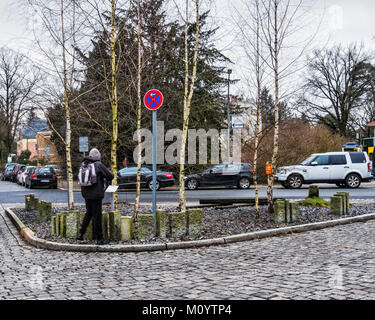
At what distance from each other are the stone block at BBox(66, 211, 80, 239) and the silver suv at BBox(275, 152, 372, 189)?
17.9 m

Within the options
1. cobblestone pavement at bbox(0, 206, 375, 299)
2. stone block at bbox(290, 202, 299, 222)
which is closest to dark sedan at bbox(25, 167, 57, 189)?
cobblestone pavement at bbox(0, 206, 375, 299)

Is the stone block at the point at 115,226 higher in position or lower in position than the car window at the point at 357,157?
lower

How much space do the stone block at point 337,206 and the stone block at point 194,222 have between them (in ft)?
15.1

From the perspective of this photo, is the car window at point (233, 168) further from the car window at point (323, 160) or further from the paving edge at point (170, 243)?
the paving edge at point (170, 243)

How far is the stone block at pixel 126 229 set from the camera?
27.7 feet

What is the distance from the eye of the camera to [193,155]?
28844 millimetres

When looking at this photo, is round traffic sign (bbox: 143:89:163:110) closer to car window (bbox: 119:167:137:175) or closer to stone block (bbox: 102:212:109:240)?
stone block (bbox: 102:212:109:240)

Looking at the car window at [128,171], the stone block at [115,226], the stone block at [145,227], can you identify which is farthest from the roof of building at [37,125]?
the stone block at [145,227]

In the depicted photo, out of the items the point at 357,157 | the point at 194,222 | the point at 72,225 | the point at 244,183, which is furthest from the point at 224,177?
the point at 72,225

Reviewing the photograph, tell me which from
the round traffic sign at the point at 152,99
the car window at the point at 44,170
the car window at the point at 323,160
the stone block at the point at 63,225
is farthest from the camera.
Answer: the car window at the point at 44,170

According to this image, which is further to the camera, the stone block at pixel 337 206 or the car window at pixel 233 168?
the car window at pixel 233 168

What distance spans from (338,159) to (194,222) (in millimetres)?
18015

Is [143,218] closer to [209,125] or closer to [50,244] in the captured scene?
[50,244]

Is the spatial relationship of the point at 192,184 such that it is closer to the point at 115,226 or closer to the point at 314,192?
the point at 314,192
